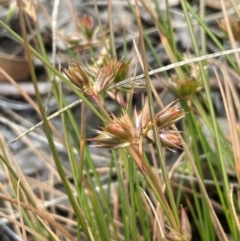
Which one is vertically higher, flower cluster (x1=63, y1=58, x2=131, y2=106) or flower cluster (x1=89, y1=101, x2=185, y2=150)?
flower cluster (x1=63, y1=58, x2=131, y2=106)

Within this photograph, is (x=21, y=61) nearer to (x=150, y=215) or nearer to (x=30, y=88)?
(x=30, y=88)

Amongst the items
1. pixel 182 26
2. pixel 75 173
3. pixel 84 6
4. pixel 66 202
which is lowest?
pixel 66 202

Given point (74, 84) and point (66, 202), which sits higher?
point (74, 84)

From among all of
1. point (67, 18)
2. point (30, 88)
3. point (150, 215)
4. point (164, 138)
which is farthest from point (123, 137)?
point (67, 18)

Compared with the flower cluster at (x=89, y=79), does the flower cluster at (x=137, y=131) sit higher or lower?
lower

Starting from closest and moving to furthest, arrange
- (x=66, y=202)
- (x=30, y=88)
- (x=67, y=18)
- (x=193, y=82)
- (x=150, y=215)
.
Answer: (x=193, y=82), (x=150, y=215), (x=66, y=202), (x=30, y=88), (x=67, y=18)

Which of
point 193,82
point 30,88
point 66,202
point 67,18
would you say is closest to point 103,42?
point 193,82

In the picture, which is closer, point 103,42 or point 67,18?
point 103,42

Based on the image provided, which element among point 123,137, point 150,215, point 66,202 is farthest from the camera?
point 66,202
